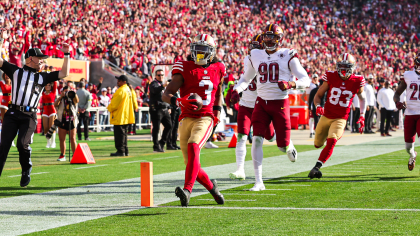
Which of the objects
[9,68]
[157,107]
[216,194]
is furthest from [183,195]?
[157,107]

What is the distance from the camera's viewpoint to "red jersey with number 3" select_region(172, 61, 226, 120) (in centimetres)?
607

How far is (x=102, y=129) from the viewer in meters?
23.6

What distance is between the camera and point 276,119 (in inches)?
290

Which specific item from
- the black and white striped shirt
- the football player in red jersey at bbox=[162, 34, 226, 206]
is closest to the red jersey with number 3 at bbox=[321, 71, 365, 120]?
the football player in red jersey at bbox=[162, 34, 226, 206]

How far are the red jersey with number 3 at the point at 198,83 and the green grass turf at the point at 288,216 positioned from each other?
998 mm

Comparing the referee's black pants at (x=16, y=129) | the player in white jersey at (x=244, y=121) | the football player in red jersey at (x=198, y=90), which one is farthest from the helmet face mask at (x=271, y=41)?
the referee's black pants at (x=16, y=129)

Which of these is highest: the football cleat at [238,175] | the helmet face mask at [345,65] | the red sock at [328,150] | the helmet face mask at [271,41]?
the helmet face mask at [271,41]

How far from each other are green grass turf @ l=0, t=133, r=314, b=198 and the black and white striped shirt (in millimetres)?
1166

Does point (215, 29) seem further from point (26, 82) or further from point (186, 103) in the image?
point (186, 103)

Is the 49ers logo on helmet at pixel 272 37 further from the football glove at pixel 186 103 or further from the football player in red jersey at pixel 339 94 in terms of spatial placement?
the football glove at pixel 186 103

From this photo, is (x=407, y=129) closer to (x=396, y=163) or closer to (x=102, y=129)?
(x=396, y=163)

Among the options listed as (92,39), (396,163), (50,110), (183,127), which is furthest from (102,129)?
(183,127)

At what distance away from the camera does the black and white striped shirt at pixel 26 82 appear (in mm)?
7637

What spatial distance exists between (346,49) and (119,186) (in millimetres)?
38953
